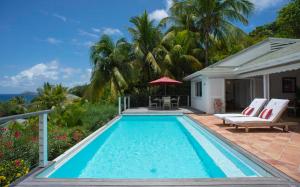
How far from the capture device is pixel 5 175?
4.55 metres

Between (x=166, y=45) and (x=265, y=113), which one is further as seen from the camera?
(x=166, y=45)

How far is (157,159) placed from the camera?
23.2 feet

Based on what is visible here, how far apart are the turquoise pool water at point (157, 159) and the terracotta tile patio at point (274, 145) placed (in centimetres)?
35

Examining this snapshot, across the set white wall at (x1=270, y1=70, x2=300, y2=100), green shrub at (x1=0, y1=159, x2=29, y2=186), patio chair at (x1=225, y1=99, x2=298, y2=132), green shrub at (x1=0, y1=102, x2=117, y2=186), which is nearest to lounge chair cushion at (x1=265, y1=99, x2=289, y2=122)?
patio chair at (x1=225, y1=99, x2=298, y2=132)

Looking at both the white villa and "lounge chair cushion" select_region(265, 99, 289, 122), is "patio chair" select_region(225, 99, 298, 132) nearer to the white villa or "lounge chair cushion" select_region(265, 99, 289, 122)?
"lounge chair cushion" select_region(265, 99, 289, 122)

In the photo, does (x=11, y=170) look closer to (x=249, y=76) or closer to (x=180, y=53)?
(x=249, y=76)

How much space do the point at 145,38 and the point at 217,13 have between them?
19.7ft

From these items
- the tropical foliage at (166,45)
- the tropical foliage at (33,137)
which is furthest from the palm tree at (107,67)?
the tropical foliage at (33,137)

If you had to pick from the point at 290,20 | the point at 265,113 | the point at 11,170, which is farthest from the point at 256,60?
the point at 290,20

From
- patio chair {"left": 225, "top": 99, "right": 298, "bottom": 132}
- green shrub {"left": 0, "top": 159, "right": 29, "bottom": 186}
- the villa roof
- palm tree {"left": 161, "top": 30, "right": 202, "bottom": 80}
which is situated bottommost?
green shrub {"left": 0, "top": 159, "right": 29, "bottom": 186}

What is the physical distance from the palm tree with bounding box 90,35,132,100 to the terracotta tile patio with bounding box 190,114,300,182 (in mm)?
12902

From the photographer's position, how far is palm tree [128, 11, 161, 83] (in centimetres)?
2378

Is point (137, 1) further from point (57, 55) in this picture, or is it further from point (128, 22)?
point (57, 55)

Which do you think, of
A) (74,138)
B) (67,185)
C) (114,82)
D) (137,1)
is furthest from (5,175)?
(137,1)
